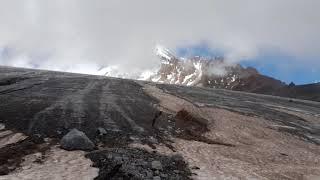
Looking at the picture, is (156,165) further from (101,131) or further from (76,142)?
(101,131)

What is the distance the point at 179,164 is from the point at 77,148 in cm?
376

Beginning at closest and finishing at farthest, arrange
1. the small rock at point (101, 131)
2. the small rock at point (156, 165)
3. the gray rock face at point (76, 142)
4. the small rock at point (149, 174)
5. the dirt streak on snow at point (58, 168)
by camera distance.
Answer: the dirt streak on snow at point (58, 168), the small rock at point (149, 174), the small rock at point (156, 165), the gray rock face at point (76, 142), the small rock at point (101, 131)

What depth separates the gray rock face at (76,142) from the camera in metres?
18.9

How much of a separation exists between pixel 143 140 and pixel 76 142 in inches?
135

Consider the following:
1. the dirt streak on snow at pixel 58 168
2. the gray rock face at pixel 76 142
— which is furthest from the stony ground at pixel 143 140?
the gray rock face at pixel 76 142

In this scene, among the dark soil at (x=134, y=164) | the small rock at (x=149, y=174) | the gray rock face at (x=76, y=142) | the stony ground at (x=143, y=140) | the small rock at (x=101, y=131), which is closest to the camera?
the dark soil at (x=134, y=164)

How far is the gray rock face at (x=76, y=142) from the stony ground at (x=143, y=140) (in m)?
0.29

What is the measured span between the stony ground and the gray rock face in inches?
11.6

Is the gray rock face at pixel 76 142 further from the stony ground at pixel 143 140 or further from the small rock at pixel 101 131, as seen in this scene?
the small rock at pixel 101 131

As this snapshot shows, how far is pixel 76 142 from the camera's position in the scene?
19.1m

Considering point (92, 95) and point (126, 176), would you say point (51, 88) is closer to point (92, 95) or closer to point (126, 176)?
point (92, 95)

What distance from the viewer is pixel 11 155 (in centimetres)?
1753

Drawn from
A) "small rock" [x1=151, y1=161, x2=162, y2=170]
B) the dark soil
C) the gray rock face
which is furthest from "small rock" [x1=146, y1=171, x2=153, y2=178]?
the gray rock face

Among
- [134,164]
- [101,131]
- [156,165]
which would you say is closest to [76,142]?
[101,131]
